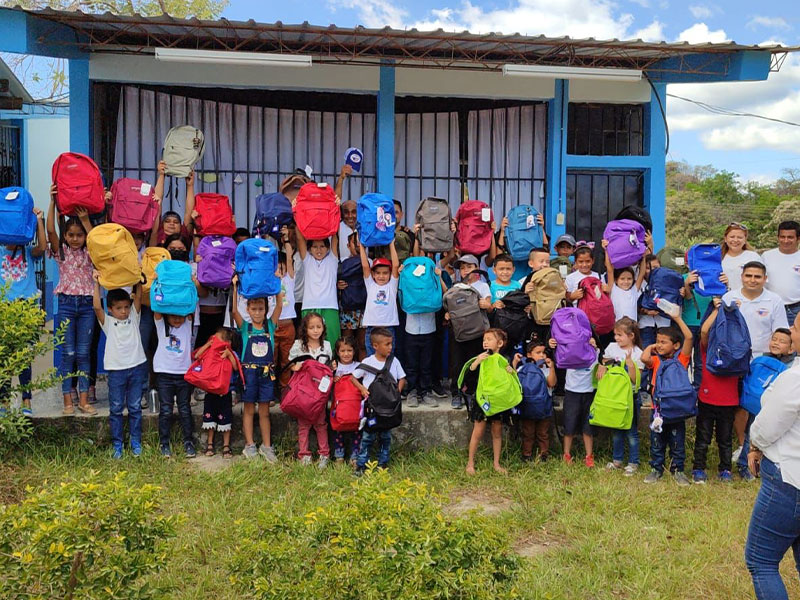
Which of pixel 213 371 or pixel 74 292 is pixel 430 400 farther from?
pixel 74 292

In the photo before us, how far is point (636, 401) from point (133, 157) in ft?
18.3

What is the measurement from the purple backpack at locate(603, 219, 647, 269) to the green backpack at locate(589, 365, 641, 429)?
1094 mm

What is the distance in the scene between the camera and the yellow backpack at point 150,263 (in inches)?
217

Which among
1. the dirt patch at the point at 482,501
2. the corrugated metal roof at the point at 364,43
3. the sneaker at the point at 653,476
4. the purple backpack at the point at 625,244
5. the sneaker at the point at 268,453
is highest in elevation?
the corrugated metal roof at the point at 364,43

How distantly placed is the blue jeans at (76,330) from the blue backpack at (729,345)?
4.81 meters

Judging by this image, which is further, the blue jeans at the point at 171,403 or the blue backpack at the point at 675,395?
the blue jeans at the point at 171,403

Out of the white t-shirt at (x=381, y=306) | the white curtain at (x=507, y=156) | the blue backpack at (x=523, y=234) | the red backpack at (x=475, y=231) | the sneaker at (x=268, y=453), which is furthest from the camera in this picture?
the white curtain at (x=507, y=156)

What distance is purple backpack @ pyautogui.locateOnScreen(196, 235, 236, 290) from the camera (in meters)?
5.56

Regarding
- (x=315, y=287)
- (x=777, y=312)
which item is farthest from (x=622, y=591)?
(x=315, y=287)

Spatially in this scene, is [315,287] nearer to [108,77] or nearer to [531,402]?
[531,402]

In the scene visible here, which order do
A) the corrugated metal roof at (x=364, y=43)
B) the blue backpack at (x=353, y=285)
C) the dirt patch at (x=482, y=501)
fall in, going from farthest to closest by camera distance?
the corrugated metal roof at (x=364, y=43) < the blue backpack at (x=353, y=285) < the dirt patch at (x=482, y=501)

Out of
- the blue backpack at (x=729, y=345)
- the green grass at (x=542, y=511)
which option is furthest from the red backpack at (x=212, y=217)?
the blue backpack at (x=729, y=345)

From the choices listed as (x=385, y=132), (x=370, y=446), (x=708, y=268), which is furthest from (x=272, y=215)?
(x=708, y=268)

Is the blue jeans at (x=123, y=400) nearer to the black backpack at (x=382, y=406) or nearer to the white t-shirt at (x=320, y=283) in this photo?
the white t-shirt at (x=320, y=283)
